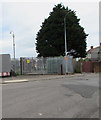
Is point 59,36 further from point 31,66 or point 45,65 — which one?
point 31,66

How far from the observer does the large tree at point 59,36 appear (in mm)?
51062

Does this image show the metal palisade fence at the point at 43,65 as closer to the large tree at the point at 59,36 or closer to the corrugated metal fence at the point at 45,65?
the corrugated metal fence at the point at 45,65

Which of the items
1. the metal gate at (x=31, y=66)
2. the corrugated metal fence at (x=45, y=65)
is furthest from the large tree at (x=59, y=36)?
the metal gate at (x=31, y=66)

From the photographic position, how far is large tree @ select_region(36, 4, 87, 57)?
51062 mm

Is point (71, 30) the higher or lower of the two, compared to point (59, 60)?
higher

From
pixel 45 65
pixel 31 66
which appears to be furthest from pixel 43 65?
pixel 31 66

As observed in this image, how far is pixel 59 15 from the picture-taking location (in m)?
53.4

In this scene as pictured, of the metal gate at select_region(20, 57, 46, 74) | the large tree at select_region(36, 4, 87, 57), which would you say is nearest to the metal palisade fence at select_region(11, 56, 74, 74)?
the metal gate at select_region(20, 57, 46, 74)

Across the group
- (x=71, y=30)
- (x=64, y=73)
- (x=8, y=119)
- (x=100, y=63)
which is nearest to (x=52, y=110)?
(x=8, y=119)

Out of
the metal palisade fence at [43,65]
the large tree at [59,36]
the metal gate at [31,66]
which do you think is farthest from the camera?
the large tree at [59,36]

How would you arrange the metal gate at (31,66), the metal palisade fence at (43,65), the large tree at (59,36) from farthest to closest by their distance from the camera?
the large tree at (59,36) < the metal gate at (31,66) < the metal palisade fence at (43,65)

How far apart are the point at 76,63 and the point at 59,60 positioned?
440 cm

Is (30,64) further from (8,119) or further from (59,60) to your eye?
(8,119)

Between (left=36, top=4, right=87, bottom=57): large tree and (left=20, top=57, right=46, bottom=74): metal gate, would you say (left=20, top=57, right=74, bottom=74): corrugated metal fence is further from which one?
(left=36, top=4, right=87, bottom=57): large tree
